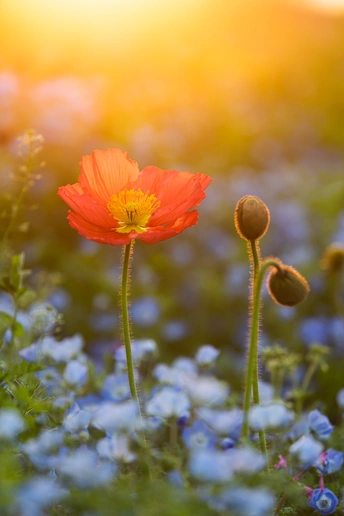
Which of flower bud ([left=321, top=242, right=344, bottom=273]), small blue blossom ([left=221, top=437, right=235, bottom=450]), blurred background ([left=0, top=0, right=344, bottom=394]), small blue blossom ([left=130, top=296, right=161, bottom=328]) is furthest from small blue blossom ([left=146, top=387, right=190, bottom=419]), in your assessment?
small blue blossom ([left=130, top=296, right=161, bottom=328])

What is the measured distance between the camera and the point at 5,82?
8.53 ft

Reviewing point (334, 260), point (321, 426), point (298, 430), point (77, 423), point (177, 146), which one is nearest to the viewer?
point (77, 423)

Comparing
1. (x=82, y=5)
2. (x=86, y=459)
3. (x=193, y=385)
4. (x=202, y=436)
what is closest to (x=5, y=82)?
(x=202, y=436)

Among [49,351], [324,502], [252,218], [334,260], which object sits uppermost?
[334,260]

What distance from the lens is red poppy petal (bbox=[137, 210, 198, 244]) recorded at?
1176 millimetres

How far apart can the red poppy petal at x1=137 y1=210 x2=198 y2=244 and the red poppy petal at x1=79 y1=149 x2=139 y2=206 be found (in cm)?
12

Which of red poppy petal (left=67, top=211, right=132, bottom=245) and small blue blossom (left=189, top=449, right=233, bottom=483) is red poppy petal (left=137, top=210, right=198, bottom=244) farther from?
small blue blossom (left=189, top=449, right=233, bottom=483)

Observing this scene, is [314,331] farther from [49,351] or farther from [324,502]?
[324,502]

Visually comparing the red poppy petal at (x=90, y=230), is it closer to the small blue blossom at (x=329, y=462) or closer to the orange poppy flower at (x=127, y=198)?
the orange poppy flower at (x=127, y=198)

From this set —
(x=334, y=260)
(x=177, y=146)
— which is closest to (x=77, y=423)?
(x=334, y=260)

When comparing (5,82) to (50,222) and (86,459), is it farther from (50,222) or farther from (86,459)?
(86,459)

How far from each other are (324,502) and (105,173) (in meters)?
0.72

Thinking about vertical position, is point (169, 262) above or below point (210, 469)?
above

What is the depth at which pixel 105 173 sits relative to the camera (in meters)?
1.31
